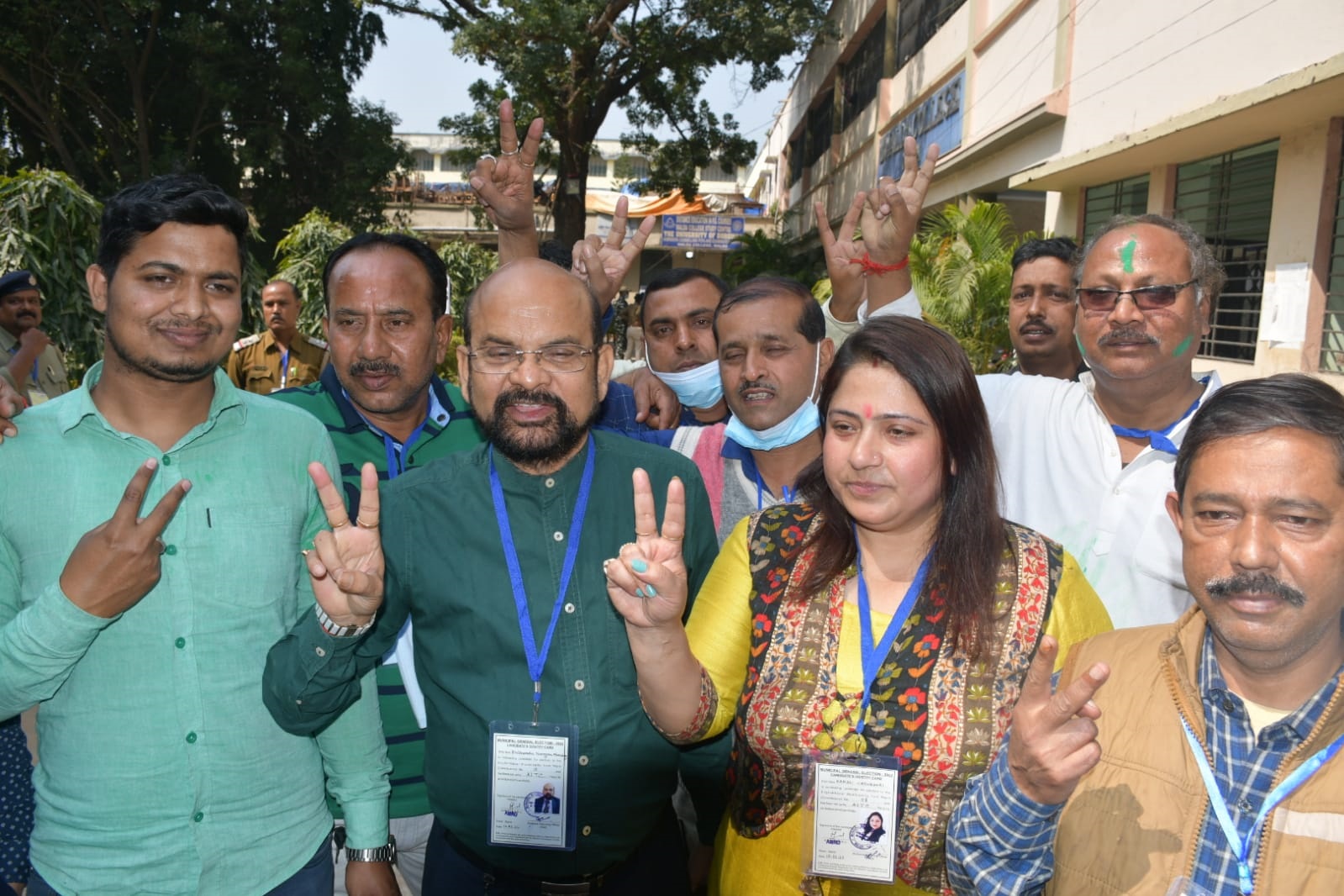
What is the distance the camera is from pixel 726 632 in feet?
7.22

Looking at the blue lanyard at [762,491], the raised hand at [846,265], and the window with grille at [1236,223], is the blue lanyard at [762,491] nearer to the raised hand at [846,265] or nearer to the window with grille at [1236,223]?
the raised hand at [846,265]

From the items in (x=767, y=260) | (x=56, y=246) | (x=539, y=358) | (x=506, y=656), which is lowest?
(x=506, y=656)

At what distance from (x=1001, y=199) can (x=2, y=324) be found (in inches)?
468

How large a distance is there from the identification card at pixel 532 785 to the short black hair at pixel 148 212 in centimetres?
141

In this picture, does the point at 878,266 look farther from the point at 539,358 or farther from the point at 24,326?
the point at 24,326

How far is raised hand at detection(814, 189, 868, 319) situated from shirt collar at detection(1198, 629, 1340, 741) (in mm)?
2100

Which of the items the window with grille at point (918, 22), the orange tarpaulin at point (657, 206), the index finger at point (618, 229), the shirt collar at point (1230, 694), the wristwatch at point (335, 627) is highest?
the window with grille at point (918, 22)

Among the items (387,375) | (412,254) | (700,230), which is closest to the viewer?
(387,375)

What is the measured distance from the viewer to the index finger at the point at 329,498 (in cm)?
200

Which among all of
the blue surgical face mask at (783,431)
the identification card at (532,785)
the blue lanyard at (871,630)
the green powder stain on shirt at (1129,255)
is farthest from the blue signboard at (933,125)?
the identification card at (532,785)

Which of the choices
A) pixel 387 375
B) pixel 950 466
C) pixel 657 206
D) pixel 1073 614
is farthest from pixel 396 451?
pixel 657 206

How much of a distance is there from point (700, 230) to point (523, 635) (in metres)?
12.3

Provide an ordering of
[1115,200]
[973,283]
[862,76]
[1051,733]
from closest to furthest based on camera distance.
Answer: [1051,733], [973,283], [1115,200], [862,76]

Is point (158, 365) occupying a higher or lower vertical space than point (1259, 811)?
higher
